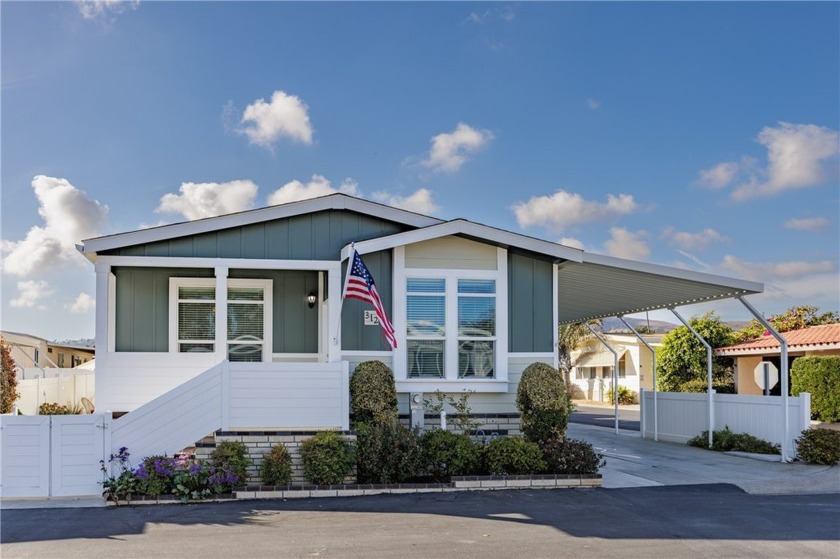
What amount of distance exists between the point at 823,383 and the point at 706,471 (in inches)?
460

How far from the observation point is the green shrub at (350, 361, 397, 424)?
38.7 ft

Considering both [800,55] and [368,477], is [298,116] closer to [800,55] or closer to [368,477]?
[368,477]

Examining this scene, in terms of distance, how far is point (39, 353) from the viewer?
3131cm

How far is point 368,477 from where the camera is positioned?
36.6 ft

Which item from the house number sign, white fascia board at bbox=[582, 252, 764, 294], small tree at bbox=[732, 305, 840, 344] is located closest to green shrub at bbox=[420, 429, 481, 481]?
the house number sign

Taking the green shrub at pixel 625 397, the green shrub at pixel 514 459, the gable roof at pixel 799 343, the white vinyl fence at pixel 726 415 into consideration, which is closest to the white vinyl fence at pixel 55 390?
the green shrub at pixel 514 459

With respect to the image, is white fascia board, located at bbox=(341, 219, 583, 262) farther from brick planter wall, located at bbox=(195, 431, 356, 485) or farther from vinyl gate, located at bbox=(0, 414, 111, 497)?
vinyl gate, located at bbox=(0, 414, 111, 497)

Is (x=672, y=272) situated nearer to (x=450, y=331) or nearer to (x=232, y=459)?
(x=450, y=331)

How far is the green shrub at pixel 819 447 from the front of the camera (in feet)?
44.1

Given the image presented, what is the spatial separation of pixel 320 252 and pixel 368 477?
3898mm

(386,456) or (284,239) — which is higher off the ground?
(284,239)

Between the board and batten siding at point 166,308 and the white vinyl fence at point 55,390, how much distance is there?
4339mm

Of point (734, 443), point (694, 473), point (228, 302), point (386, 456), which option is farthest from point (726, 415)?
point (228, 302)

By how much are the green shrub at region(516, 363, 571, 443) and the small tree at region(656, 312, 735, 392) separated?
17630 mm
